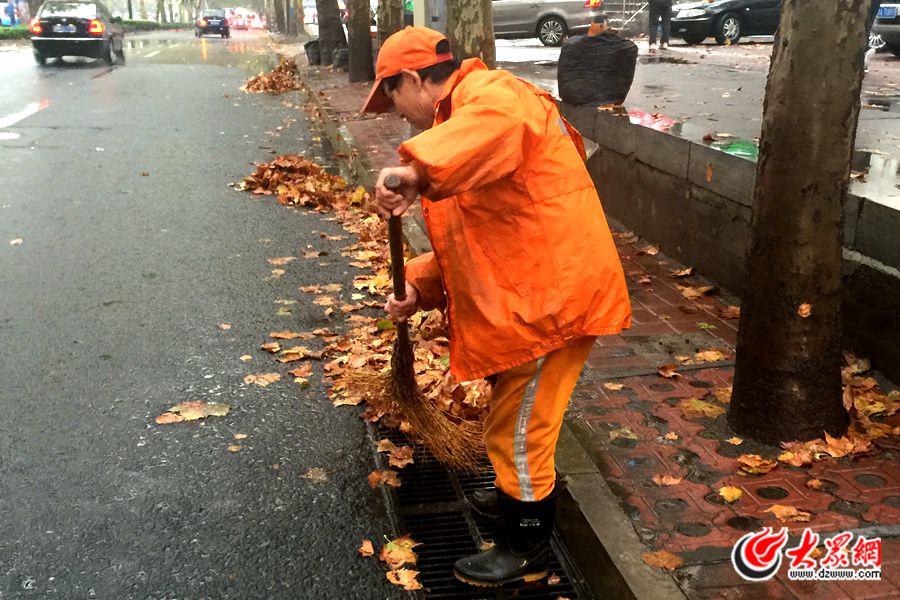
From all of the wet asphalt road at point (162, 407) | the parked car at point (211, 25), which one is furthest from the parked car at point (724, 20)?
the parked car at point (211, 25)

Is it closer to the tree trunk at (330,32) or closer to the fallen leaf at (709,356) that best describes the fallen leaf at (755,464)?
the fallen leaf at (709,356)

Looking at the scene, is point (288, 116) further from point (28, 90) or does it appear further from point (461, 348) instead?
point (461, 348)

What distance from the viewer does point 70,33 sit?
24.5m

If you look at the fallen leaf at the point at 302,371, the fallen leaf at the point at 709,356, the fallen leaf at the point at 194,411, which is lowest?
the fallen leaf at the point at 302,371

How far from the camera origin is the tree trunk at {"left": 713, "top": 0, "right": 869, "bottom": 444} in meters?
3.35

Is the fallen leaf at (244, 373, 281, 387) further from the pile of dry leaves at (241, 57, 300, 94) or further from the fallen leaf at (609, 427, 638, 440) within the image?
the pile of dry leaves at (241, 57, 300, 94)

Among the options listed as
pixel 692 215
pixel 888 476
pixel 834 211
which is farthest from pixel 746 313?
pixel 692 215

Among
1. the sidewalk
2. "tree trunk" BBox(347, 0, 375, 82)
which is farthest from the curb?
"tree trunk" BBox(347, 0, 375, 82)

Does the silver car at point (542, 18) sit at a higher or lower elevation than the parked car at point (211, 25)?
higher

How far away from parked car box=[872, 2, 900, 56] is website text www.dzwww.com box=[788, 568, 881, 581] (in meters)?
14.9

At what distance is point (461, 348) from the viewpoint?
274 centimetres

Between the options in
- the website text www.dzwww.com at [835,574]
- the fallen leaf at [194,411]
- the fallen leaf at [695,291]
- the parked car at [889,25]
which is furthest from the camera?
the parked car at [889,25]

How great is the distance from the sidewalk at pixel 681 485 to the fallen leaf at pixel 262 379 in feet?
5.15

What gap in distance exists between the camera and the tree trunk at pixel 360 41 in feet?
59.2
